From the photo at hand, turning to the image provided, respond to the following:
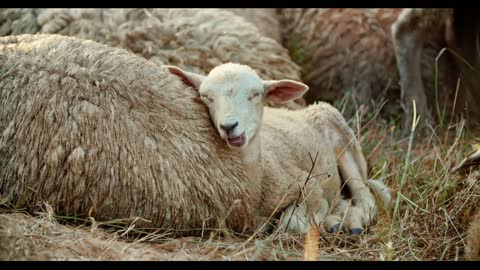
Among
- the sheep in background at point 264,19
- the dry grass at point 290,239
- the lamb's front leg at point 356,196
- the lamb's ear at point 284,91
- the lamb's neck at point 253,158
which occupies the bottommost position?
the lamb's front leg at point 356,196

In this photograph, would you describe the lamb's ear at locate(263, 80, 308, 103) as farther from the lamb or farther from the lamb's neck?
the lamb's neck

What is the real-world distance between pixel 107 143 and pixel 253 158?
2.66 feet

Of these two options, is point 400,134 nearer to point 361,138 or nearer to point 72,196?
point 361,138

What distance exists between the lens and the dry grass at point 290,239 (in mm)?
3121

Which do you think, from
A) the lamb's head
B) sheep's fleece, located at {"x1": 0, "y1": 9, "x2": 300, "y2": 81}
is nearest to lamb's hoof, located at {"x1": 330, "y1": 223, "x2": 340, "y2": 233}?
the lamb's head

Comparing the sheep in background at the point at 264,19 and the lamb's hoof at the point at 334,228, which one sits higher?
the sheep in background at the point at 264,19

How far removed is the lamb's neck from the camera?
397cm

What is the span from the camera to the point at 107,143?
3.57m

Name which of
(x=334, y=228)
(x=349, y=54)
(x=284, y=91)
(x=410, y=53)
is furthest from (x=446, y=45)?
(x=334, y=228)

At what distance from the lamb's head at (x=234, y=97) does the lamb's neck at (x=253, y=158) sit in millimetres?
77

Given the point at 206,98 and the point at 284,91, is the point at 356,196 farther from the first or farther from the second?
the point at 206,98

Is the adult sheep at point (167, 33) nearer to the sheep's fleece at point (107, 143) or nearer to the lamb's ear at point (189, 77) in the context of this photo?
the lamb's ear at point (189, 77)

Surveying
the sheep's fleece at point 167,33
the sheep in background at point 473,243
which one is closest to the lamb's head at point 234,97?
the sheep in background at point 473,243
